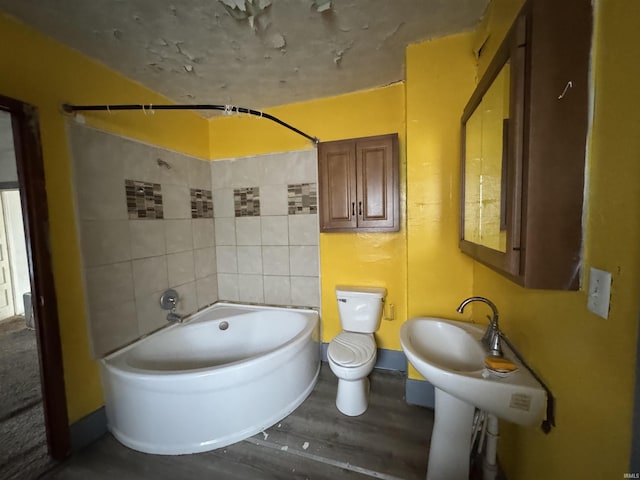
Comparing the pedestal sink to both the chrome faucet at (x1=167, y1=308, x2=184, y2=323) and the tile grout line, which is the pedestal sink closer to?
the tile grout line

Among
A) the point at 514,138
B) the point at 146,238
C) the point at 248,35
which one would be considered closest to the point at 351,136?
the point at 248,35

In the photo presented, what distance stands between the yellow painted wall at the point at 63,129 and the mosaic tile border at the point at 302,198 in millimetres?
1300

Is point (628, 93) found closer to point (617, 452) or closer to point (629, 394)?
point (629, 394)

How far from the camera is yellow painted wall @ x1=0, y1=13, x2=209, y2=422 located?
4.02 ft

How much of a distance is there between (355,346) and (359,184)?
120cm

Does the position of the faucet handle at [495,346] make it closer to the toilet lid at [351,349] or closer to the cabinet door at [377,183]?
the toilet lid at [351,349]

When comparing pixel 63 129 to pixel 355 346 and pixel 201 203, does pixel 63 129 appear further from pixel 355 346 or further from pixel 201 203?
pixel 355 346

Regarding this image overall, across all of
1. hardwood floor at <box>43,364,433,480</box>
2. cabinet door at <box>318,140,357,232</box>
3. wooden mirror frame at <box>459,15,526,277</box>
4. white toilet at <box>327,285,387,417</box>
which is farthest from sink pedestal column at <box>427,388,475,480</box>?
cabinet door at <box>318,140,357,232</box>

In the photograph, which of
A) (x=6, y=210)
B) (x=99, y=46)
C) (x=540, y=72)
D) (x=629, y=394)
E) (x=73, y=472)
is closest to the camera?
(x=629, y=394)

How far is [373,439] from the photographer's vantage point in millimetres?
1456

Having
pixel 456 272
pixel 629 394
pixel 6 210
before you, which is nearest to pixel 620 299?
pixel 629 394

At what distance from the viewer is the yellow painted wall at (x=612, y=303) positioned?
20.7 inches

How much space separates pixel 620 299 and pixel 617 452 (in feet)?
1.11

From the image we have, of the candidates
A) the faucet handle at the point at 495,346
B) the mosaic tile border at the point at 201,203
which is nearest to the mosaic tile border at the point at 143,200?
the mosaic tile border at the point at 201,203
